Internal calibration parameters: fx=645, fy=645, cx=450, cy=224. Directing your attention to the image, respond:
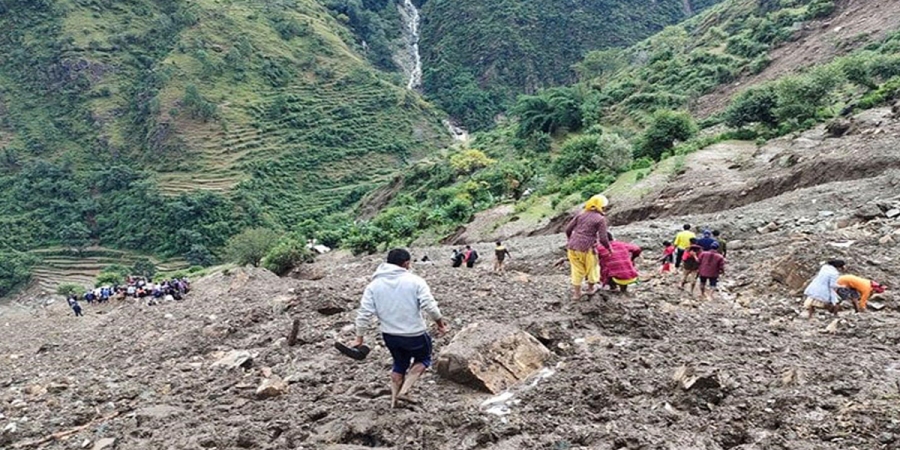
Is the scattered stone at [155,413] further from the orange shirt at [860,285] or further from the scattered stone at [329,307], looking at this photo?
the orange shirt at [860,285]

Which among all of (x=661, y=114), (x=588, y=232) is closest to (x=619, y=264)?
(x=588, y=232)

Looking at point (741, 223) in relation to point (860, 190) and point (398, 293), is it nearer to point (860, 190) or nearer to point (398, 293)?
point (860, 190)

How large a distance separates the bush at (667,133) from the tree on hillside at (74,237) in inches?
2335

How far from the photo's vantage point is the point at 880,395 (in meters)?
5.26

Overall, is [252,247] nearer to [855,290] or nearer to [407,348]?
[855,290]

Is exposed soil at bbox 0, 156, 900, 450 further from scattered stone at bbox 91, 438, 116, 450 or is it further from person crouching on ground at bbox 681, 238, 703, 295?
person crouching on ground at bbox 681, 238, 703, 295

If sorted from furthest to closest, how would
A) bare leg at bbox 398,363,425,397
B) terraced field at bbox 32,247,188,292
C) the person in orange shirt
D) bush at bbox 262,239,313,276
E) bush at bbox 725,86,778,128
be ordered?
terraced field at bbox 32,247,188,292 → bush at bbox 262,239,313,276 → bush at bbox 725,86,778,128 → the person in orange shirt → bare leg at bbox 398,363,425,397

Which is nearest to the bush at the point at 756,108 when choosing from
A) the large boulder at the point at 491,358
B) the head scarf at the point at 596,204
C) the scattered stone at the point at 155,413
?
the head scarf at the point at 596,204

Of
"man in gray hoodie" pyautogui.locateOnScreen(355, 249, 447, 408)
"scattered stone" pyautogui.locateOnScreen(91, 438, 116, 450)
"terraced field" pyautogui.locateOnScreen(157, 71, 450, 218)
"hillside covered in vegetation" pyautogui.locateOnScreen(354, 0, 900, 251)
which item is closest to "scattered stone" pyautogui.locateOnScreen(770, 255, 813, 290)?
"man in gray hoodie" pyautogui.locateOnScreen(355, 249, 447, 408)

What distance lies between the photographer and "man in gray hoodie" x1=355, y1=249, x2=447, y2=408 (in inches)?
235

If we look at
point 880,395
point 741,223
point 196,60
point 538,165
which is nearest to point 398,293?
point 880,395

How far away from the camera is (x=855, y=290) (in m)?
9.41

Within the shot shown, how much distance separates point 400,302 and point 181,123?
83444mm

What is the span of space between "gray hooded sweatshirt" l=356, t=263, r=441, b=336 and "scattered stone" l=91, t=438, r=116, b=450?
3.07 meters
